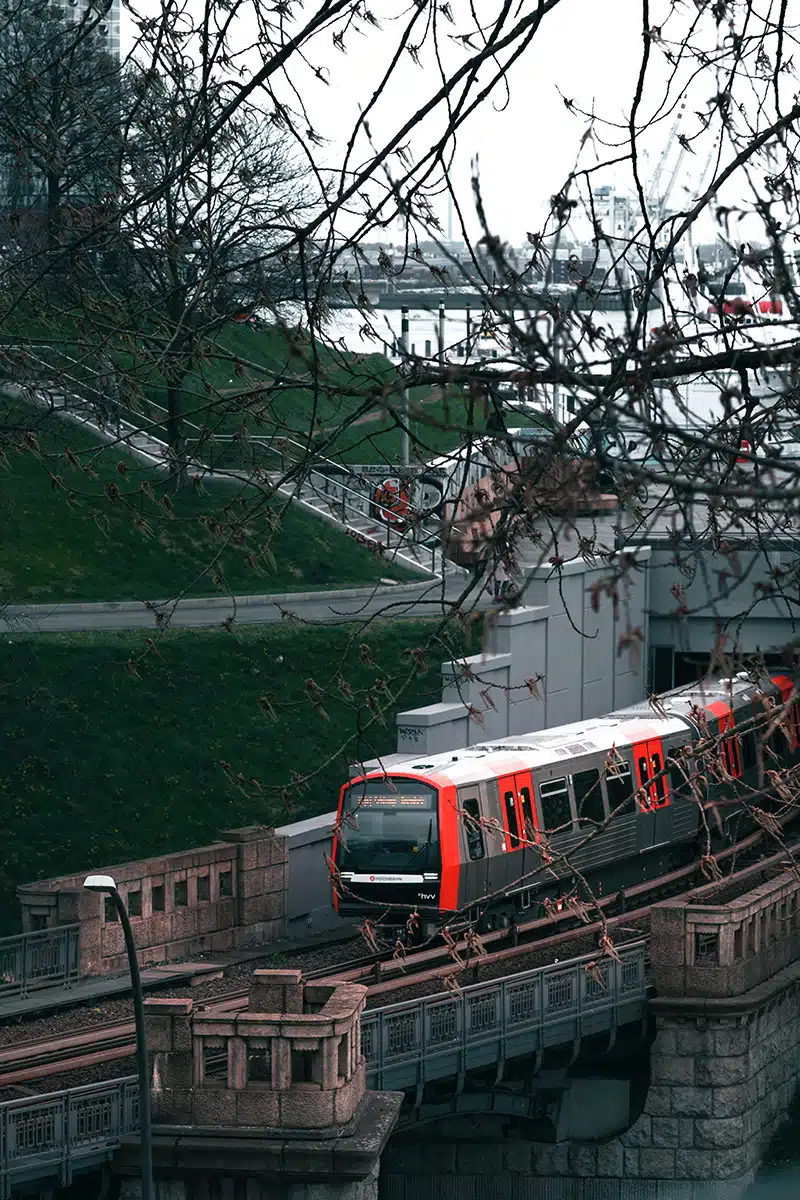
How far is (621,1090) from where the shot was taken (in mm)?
27453

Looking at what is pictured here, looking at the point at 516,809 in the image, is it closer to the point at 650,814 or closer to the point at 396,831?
the point at 396,831

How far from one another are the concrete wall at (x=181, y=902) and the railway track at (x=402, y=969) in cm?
224

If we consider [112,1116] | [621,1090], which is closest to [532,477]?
[112,1116]

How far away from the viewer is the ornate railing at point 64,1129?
17784 mm

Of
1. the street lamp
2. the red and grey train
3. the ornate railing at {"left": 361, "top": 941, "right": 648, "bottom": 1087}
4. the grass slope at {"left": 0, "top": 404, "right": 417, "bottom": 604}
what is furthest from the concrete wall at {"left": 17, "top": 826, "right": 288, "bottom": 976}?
the grass slope at {"left": 0, "top": 404, "right": 417, "bottom": 604}

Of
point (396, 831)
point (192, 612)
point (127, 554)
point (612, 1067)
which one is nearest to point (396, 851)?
point (396, 831)

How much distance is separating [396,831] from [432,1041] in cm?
440

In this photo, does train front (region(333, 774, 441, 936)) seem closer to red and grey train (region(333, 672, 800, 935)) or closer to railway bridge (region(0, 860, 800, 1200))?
red and grey train (region(333, 672, 800, 935))

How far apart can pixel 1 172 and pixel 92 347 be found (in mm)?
51159

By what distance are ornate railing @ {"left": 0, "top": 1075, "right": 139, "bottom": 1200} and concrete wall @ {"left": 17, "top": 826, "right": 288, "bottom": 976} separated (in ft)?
21.7

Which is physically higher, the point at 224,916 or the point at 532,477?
the point at 532,477

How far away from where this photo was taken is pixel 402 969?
25219 millimetres

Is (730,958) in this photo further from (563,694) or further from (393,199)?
(393,199)

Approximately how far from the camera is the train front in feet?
87.7
